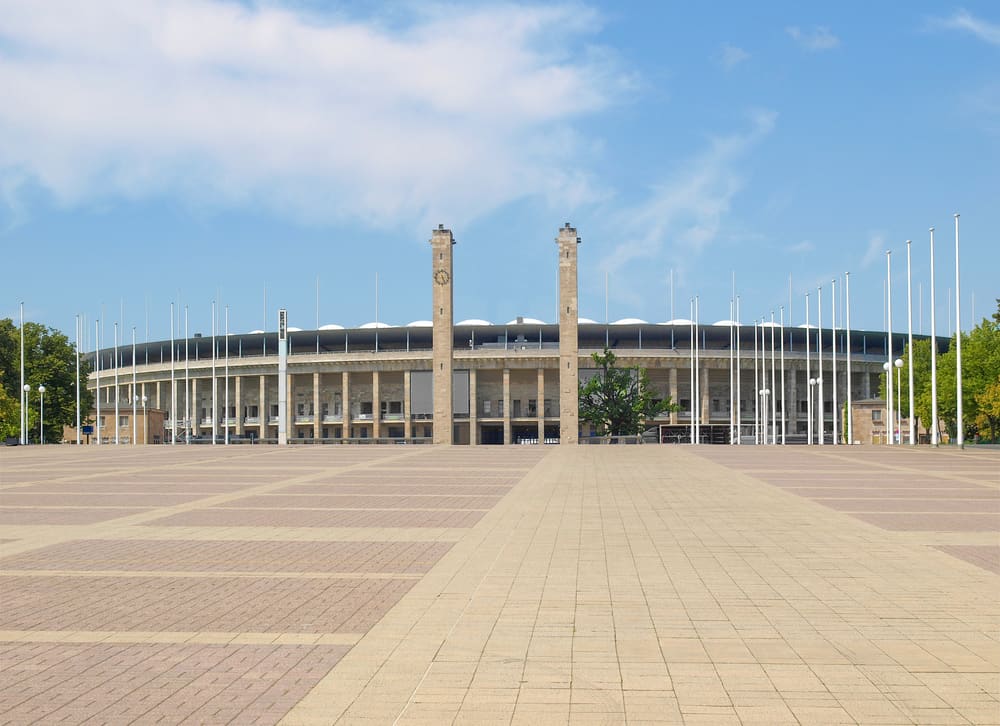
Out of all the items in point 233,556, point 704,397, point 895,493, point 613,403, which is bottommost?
point 895,493

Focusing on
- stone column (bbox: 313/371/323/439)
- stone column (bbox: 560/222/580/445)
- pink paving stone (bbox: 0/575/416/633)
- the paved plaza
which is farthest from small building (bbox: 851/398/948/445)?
pink paving stone (bbox: 0/575/416/633)

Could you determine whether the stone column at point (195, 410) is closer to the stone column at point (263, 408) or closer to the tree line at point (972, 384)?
the stone column at point (263, 408)

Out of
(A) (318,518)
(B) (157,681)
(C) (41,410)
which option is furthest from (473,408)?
(B) (157,681)

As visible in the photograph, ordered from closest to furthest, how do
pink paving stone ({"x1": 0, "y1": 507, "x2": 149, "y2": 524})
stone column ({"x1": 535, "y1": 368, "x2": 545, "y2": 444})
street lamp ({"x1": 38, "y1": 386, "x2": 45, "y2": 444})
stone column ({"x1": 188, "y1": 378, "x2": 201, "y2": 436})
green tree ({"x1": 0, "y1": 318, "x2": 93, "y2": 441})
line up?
pink paving stone ({"x1": 0, "y1": 507, "x2": 149, "y2": 524})
street lamp ({"x1": 38, "y1": 386, "x2": 45, "y2": 444})
green tree ({"x1": 0, "y1": 318, "x2": 93, "y2": 441})
stone column ({"x1": 535, "y1": 368, "x2": 545, "y2": 444})
stone column ({"x1": 188, "y1": 378, "x2": 201, "y2": 436})

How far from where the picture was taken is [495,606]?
8.34 m

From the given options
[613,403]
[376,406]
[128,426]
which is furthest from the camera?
[376,406]

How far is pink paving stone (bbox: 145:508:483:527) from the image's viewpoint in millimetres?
14719

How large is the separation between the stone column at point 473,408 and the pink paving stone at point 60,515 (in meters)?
69.4

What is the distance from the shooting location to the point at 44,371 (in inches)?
2729

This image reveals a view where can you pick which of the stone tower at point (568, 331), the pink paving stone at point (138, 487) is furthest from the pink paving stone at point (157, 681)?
the stone tower at point (568, 331)

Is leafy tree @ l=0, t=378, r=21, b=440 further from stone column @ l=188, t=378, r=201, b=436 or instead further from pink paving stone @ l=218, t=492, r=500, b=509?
pink paving stone @ l=218, t=492, r=500, b=509

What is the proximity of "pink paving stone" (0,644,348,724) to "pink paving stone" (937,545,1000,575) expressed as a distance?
7616 millimetres

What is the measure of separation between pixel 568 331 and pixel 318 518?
3882 cm

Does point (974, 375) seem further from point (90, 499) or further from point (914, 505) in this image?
point (90, 499)
